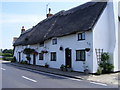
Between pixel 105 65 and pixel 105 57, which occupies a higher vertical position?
pixel 105 57

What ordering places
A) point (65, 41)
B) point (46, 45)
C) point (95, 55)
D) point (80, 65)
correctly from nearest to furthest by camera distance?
point (95, 55) → point (80, 65) → point (65, 41) → point (46, 45)

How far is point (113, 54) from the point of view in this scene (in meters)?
18.4

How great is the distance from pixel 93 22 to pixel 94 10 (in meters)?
2.53

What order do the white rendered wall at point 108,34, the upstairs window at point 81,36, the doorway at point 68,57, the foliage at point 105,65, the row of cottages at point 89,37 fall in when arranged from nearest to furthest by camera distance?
the foliage at point 105,65, the row of cottages at point 89,37, the white rendered wall at point 108,34, the upstairs window at point 81,36, the doorway at point 68,57

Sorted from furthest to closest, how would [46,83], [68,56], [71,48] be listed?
1. [68,56]
2. [71,48]
3. [46,83]

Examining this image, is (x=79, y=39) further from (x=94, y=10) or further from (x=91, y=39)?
(x=94, y=10)

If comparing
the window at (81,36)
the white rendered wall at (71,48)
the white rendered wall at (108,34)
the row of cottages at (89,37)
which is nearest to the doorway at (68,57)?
the row of cottages at (89,37)

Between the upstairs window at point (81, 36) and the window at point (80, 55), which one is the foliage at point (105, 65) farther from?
the upstairs window at point (81, 36)

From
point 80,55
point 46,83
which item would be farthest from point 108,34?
point 46,83

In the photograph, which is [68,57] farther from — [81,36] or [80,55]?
[81,36]

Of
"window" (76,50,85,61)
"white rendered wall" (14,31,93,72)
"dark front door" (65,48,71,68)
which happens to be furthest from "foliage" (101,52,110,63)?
"dark front door" (65,48,71,68)

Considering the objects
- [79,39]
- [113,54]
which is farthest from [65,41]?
[113,54]

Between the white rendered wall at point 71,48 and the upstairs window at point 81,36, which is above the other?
the upstairs window at point 81,36

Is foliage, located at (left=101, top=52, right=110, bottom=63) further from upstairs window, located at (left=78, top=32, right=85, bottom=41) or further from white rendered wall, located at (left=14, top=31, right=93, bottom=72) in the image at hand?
upstairs window, located at (left=78, top=32, right=85, bottom=41)
